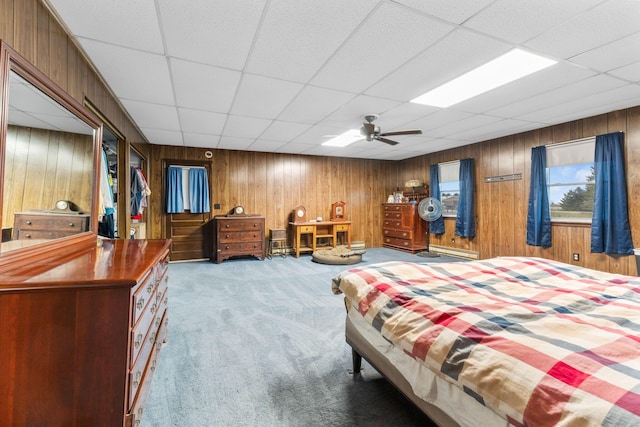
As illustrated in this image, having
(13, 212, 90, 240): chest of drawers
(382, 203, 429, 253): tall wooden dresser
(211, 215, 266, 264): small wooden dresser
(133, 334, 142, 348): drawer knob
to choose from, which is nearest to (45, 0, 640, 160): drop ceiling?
(13, 212, 90, 240): chest of drawers

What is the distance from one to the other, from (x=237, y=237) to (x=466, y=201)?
459cm

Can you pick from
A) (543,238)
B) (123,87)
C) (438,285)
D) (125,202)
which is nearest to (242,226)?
(125,202)

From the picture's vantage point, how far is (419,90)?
300 centimetres

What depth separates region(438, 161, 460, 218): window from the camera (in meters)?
6.07

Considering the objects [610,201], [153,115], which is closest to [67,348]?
[153,115]

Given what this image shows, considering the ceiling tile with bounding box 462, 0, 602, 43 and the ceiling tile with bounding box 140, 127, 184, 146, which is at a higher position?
the ceiling tile with bounding box 140, 127, 184, 146

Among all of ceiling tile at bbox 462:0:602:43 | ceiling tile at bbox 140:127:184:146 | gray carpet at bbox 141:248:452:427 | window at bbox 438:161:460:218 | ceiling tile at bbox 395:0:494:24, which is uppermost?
ceiling tile at bbox 140:127:184:146

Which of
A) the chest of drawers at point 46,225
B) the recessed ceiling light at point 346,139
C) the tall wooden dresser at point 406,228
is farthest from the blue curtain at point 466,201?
the chest of drawers at point 46,225

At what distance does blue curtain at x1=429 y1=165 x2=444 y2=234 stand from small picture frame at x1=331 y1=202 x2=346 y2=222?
81.7 inches

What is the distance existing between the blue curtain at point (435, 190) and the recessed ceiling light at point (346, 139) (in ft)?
7.41

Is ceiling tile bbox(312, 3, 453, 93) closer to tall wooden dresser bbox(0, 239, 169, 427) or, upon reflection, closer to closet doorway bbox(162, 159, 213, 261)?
tall wooden dresser bbox(0, 239, 169, 427)

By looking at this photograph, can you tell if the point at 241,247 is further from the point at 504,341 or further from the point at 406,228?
the point at 504,341

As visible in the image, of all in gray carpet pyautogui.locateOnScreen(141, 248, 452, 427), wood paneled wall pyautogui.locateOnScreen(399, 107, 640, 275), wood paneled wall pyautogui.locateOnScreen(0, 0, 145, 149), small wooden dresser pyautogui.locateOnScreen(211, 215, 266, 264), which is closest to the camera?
wood paneled wall pyautogui.locateOnScreen(0, 0, 145, 149)

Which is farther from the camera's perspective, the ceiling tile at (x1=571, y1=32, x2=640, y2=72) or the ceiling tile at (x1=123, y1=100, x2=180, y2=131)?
the ceiling tile at (x1=123, y1=100, x2=180, y2=131)
